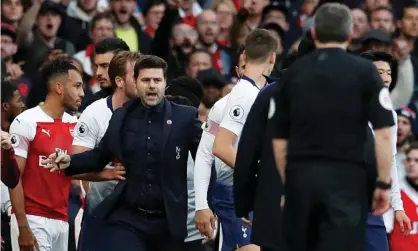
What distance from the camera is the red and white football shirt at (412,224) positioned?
13062 mm

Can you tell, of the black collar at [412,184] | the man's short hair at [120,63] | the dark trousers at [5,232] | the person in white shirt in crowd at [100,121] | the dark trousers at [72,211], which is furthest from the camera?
the black collar at [412,184]

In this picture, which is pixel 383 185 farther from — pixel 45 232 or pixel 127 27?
pixel 127 27

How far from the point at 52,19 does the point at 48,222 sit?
5085 mm

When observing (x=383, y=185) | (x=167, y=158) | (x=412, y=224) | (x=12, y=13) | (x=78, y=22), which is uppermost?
(x=12, y=13)

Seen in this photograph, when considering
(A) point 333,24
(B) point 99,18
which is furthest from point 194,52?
(A) point 333,24

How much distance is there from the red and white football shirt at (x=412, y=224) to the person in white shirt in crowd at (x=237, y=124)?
2323 mm

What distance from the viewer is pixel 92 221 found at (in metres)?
11.0

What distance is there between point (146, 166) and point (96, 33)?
20.3 feet

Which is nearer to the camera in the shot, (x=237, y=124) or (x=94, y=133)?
(x=237, y=124)

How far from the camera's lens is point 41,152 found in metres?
11.9

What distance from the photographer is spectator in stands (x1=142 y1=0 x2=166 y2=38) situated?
700 inches

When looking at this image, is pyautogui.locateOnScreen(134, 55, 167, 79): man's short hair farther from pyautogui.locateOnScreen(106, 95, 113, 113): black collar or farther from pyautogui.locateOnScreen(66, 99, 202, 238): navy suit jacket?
pyautogui.locateOnScreen(106, 95, 113, 113): black collar

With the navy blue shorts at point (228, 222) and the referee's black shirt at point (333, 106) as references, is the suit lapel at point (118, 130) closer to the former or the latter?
the navy blue shorts at point (228, 222)

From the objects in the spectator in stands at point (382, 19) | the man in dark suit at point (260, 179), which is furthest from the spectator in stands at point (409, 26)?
the man in dark suit at point (260, 179)
